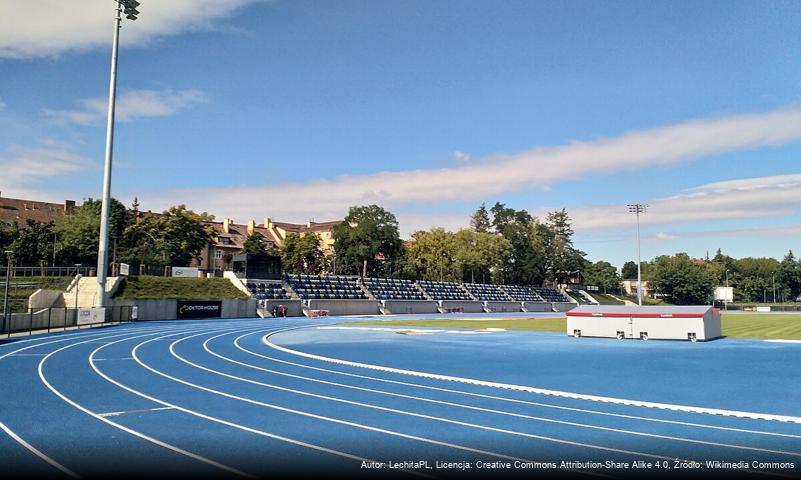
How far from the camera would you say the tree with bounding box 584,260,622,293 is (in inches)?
6108

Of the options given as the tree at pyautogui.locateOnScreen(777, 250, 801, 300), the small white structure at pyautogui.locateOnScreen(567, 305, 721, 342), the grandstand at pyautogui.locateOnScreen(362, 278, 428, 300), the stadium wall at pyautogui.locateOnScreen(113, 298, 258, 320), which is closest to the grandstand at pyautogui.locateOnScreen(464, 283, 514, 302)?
the grandstand at pyautogui.locateOnScreen(362, 278, 428, 300)

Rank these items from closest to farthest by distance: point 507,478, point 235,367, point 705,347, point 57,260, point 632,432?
point 507,478, point 632,432, point 235,367, point 705,347, point 57,260

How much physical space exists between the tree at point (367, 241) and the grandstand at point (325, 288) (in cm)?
2325

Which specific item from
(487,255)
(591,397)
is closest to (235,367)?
(591,397)

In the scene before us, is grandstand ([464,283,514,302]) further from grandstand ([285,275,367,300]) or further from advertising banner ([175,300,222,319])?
advertising banner ([175,300,222,319])

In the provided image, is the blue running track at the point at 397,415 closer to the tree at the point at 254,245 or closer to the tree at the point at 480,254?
the tree at the point at 254,245

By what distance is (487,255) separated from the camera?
10562cm

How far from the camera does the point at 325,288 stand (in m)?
67.2

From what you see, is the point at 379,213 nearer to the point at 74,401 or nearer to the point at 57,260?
the point at 57,260

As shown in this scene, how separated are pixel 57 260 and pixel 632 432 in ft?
256

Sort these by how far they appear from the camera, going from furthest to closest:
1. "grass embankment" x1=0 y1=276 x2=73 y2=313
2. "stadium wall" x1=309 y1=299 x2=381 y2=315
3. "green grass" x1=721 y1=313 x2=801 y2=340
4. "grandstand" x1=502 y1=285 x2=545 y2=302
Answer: "grandstand" x1=502 y1=285 x2=545 y2=302, "stadium wall" x1=309 y1=299 x2=381 y2=315, "grass embankment" x1=0 y1=276 x2=73 y2=313, "green grass" x1=721 y1=313 x2=801 y2=340

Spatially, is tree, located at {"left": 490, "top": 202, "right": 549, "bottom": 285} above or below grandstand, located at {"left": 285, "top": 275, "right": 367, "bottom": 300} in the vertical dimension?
above

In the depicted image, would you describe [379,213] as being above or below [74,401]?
above

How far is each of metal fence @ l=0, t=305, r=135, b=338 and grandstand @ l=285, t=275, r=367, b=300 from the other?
24496 millimetres
